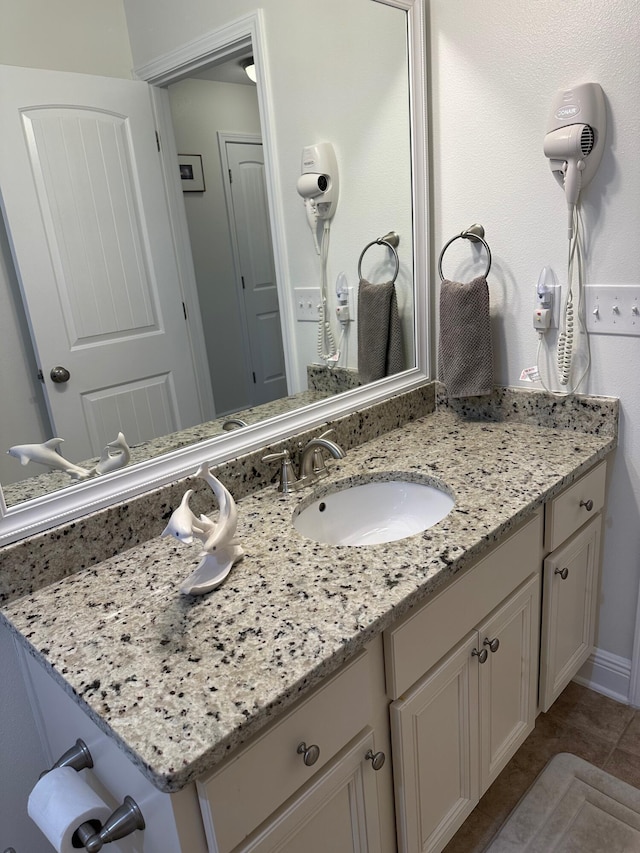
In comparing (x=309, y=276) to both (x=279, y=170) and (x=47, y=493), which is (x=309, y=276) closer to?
(x=279, y=170)

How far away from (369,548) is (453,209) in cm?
107

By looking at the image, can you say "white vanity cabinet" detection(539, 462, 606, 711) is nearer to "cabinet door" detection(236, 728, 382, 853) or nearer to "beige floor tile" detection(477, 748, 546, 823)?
"beige floor tile" detection(477, 748, 546, 823)

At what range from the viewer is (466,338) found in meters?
1.66

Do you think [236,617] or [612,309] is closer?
[236,617]

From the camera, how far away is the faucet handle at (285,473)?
4.50 feet

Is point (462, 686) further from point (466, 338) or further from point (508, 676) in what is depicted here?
point (466, 338)

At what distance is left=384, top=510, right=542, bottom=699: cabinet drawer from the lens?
1.02 metres

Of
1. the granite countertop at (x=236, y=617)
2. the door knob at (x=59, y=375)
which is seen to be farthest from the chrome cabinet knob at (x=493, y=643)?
the door knob at (x=59, y=375)

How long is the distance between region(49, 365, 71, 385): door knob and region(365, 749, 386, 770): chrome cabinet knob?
835mm

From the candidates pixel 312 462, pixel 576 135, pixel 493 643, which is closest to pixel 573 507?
pixel 493 643

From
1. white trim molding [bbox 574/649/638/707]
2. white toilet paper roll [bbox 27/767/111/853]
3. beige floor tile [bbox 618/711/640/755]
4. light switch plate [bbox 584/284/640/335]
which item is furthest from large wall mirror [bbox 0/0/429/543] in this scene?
→ beige floor tile [bbox 618/711/640/755]

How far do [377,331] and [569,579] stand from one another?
829 mm

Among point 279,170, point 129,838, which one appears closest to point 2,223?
point 279,170

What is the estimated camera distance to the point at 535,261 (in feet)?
5.18
